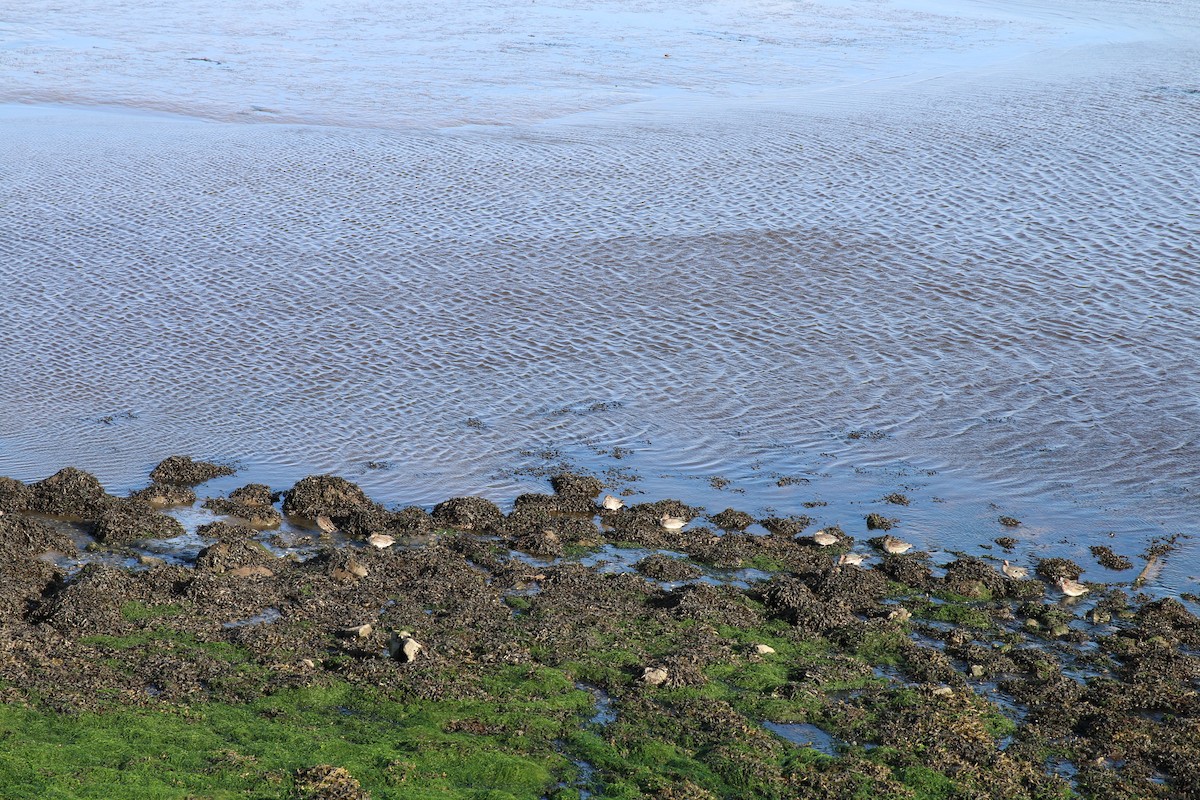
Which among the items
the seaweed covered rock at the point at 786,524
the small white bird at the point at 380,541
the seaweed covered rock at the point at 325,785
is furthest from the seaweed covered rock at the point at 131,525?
the seaweed covered rock at the point at 786,524

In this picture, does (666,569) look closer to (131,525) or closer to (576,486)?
(576,486)

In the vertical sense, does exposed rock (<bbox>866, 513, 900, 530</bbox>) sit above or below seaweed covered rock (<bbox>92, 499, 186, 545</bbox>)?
below

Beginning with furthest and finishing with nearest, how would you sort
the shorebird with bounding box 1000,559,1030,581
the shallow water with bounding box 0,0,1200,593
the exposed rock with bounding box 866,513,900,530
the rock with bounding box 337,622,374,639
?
the shallow water with bounding box 0,0,1200,593, the exposed rock with bounding box 866,513,900,530, the shorebird with bounding box 1000,559,1030,581, the rock with bounding box 337,622,374,639

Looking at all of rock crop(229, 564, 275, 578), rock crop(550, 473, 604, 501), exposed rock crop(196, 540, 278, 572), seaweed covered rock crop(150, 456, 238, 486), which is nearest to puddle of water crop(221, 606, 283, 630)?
rock crop(229, 564, 275, 578)

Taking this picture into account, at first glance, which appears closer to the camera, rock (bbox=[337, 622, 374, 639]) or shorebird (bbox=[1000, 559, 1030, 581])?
rock (bbox=[337, 622, 374, 639])

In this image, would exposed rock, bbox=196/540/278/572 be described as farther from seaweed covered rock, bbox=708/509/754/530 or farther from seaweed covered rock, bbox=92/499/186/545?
seaweed covered rock, bbox=708/509/754/530

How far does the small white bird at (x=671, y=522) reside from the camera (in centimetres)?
1223

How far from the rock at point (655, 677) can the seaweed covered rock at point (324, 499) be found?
14.1 ft

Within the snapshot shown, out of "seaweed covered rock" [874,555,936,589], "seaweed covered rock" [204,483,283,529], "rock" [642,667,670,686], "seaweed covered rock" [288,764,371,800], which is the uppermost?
"seaweed covered rock" [288,764,371,800]

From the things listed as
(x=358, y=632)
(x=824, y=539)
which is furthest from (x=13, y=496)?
(x=824, y=539)

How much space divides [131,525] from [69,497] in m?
0.94

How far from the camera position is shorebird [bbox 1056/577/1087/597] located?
11.0 metres

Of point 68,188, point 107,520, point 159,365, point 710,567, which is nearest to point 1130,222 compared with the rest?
point 710,567

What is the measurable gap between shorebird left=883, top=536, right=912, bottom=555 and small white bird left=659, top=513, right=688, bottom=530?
76.5 inches
